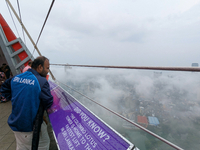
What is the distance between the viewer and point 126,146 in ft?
2.65

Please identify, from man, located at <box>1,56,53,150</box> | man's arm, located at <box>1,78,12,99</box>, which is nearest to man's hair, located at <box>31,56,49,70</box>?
man, located at <box>1,56,53,150</box>

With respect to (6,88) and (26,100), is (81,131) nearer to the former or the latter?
(26,100)

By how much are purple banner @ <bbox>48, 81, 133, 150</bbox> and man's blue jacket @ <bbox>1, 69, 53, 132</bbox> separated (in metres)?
0.38

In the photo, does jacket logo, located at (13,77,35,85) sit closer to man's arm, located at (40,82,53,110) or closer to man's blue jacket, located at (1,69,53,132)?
man's blue jacket, located at (1,69,53,132)

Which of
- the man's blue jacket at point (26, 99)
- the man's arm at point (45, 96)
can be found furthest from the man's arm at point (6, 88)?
the man's arm at point (45, 96)

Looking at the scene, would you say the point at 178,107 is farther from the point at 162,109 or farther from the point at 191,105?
the point at 162,109

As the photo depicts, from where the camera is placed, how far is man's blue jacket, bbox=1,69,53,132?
0.99m

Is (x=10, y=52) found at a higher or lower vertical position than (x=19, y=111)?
higher

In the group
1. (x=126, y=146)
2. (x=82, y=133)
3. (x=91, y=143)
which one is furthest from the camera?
(x=82, y=133)

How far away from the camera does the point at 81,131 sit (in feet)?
3.59

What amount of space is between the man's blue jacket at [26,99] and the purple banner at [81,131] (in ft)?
1.24

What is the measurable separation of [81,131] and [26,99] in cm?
69

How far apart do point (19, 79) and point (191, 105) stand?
208cm

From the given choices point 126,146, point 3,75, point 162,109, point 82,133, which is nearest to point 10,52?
point 3,75
